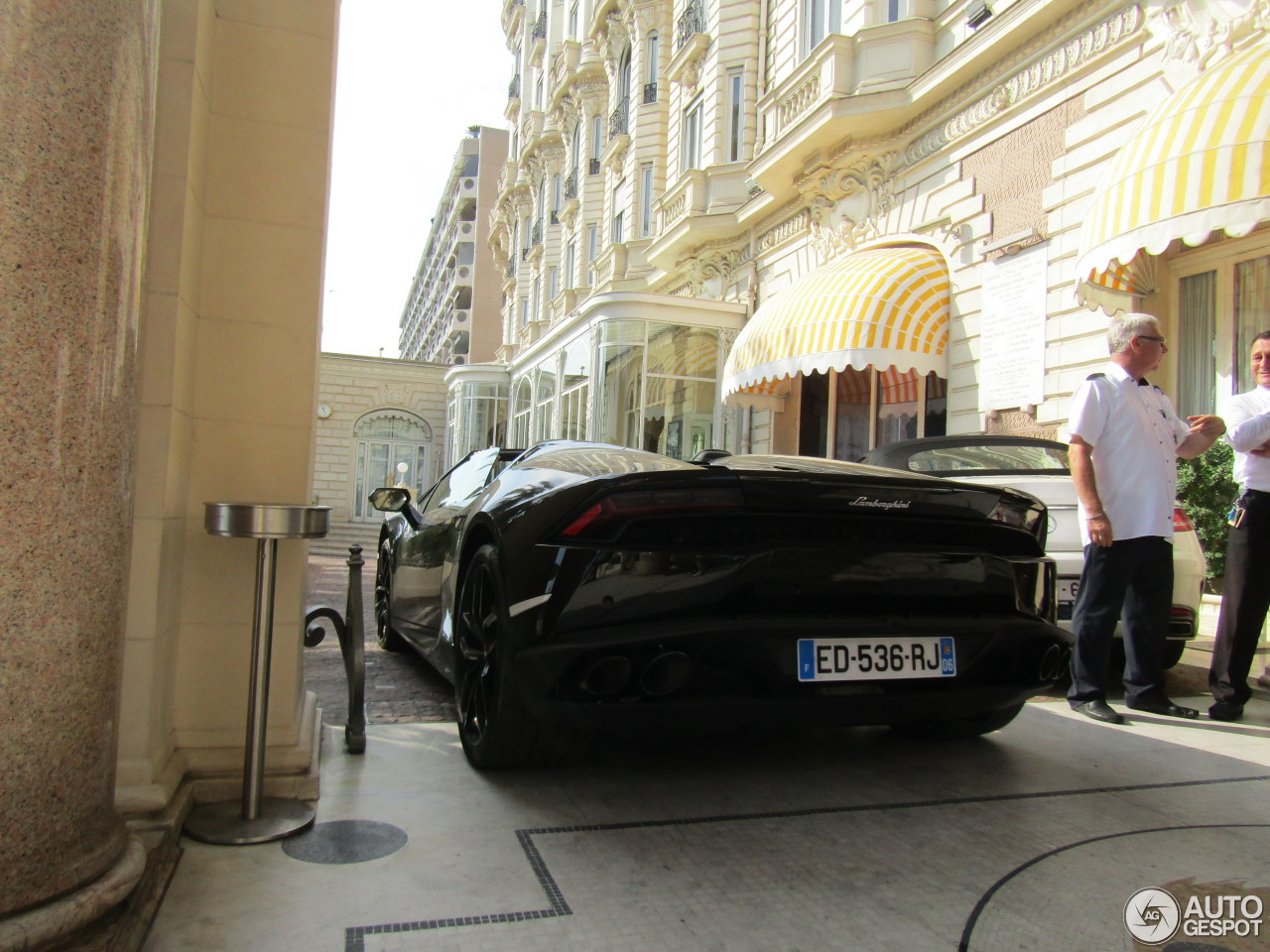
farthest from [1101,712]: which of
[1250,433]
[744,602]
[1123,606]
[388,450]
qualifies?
[388,450]

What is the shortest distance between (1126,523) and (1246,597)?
0.74 m

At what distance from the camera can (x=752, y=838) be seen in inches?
100

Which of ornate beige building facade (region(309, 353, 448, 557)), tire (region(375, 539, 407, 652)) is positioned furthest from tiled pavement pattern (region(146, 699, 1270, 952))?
ornate beige building facade (region(309, 353, 448, 557))

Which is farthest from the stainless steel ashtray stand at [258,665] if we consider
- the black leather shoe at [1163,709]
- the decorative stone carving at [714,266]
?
the decorative stone carving at [714,266]

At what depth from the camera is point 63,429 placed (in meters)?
1.62

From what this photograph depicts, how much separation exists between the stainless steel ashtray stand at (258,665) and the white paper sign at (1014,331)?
849 cm

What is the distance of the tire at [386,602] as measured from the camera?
5781 millimetres

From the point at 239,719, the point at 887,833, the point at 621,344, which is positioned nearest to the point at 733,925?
the point at 887,833

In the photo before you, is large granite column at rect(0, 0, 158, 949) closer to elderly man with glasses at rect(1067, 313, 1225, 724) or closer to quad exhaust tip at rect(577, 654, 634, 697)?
quad exhaust tip at rect(577, 654, 634, 697)

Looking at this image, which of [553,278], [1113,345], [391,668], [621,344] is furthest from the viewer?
[553,278]

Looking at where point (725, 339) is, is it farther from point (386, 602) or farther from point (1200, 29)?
point (386, 602)

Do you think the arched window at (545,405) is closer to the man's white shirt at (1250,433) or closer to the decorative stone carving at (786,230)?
the decorative stone carving at (786,230)

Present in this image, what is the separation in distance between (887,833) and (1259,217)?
5.55 m

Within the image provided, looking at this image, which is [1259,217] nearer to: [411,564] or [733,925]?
[411,564]
